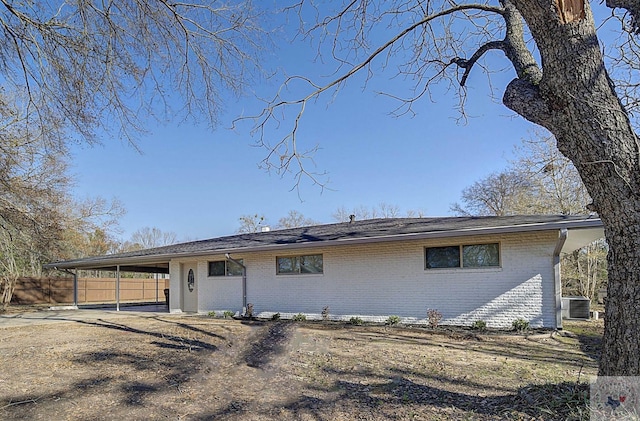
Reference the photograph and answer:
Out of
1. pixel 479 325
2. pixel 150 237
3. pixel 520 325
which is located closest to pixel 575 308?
pixel 520 325

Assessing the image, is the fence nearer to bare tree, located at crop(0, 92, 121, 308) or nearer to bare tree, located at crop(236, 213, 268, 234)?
bare tree, located at crop(0, 92, 121, 308)

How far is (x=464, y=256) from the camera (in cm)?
1063

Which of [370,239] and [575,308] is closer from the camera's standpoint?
[370,239]

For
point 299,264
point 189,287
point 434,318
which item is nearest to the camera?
point 434,318

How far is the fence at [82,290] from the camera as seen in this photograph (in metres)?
23.1

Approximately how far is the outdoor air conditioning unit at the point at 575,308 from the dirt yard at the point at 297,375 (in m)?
3.41

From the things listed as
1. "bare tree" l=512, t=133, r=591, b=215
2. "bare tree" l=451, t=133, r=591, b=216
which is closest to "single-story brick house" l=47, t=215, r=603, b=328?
"bare tree" l=451, t=133, r=591, b=216

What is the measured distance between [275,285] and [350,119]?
25.6 ft

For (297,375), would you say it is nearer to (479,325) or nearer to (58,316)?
(479,325)

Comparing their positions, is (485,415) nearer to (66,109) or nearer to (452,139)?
(66,109)

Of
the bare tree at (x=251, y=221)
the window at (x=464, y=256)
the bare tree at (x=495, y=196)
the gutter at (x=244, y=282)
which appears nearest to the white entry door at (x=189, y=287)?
the gutter at (x=244, y=282)

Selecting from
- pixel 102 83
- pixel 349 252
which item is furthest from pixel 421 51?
pixel 349 252

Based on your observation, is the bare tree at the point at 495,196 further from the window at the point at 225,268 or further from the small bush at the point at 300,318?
the window at the point at 225,268

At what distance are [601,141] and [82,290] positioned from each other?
1097 inches
